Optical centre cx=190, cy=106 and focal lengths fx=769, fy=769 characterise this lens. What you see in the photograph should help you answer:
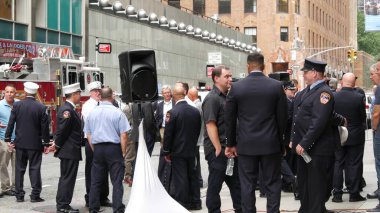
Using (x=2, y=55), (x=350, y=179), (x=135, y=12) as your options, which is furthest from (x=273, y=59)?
(x=350, y=179)

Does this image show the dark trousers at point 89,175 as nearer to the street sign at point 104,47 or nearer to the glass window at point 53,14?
the street sign at point 104,47

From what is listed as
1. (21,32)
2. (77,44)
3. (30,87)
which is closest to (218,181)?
(30,87)

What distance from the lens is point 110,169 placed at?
10.9 m

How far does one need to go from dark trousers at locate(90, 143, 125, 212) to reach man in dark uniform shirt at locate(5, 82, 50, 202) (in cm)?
200

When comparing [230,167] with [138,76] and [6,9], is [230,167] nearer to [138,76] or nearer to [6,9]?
[138,76]

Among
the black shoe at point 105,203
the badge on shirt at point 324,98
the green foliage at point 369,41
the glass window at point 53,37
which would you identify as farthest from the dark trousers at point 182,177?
the green foliage at point 369,41

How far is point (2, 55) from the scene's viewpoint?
2952cm

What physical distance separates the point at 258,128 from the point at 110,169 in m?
2.87

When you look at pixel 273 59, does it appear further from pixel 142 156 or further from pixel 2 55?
pixel 142 156

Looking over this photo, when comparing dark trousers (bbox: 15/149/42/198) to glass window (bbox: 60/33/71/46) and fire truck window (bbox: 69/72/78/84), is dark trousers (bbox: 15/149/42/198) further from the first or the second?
glass window (bbox: 60/33/71/46)

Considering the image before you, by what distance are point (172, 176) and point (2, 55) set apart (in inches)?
755

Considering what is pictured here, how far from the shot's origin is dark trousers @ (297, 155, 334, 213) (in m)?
9.36

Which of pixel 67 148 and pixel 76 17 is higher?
pixel 76 17

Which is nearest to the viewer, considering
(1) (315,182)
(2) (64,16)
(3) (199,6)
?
(1) (315,182)
